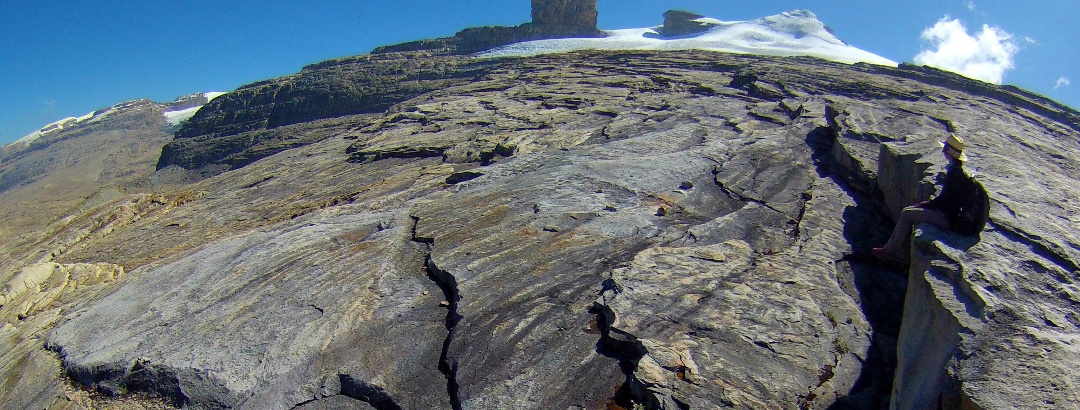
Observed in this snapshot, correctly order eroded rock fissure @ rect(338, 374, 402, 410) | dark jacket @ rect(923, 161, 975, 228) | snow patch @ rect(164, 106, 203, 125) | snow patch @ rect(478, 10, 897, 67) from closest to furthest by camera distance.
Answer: eroded rock fissure @ rect(338, 374, 402, 410) < dark jacket @ rect(923, 161, 975, 228) < snow patch @ rect(478, 10, 897, 67) < snow patch @ rect(164, 106, 203, 125)

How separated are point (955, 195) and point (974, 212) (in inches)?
9.9

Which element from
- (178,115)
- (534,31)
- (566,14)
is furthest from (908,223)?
(178,115)

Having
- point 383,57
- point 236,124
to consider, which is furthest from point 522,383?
point 383,57

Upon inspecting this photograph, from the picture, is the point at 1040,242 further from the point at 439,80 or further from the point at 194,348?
the point at 439,80

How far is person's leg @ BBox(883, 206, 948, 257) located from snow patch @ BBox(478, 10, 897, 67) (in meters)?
32.4

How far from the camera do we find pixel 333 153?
1555cm

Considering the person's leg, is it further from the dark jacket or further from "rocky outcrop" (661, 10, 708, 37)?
"rocky outcrop" (661, 10, 708, 37)

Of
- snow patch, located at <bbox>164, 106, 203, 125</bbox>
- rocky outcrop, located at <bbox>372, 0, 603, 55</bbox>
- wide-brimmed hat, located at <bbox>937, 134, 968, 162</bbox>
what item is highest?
rocky outcrop, located at <bbox>372, 0, 603, 55</bbox>

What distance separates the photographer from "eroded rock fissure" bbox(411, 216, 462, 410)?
5.76 m

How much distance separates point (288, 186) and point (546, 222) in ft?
22.7

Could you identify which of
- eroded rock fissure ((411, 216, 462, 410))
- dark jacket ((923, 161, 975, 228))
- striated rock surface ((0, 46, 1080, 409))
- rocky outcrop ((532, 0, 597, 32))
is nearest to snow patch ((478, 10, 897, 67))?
rocky outcrop ((532, 0, 597, 32))

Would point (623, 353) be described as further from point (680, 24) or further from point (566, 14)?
point (680, 24)

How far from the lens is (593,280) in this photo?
7199 millimetres

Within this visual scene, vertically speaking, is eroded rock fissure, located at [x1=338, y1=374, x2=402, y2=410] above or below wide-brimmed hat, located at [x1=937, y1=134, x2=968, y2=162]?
below
